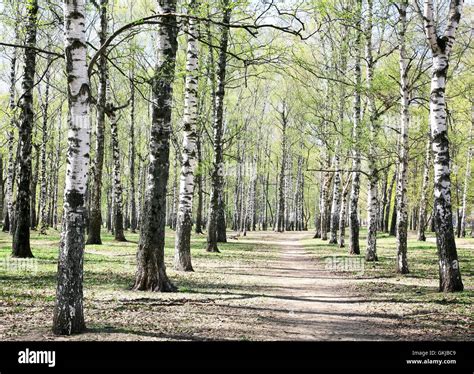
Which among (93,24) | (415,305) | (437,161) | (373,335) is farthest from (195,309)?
(93,24)

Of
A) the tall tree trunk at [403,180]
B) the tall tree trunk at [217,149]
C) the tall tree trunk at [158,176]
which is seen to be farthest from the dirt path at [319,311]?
the tall tree trunk at [217,149]

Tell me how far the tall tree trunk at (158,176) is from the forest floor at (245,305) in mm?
472

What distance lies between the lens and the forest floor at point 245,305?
7340 mm

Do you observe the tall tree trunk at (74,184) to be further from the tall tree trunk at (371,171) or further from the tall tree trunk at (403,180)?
the tall tree trunk at (371,171)

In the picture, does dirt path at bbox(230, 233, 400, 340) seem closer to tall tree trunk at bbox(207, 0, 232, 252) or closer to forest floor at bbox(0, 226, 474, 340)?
forest floor at bbox(0, 226, 474, 340)

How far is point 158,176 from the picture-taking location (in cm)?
1057

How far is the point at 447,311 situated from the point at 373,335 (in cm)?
225

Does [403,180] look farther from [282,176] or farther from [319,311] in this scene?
[282,176]

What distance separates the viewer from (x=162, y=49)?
10.5 m

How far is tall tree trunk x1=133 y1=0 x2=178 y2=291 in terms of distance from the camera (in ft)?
34.3

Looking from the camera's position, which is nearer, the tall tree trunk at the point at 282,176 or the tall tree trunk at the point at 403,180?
the tall tree trunk at the point at 403,180

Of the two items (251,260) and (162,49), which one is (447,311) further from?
(251,260)

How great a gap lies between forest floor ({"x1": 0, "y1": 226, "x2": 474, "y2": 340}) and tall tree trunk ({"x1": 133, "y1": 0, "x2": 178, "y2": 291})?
47 centimetres

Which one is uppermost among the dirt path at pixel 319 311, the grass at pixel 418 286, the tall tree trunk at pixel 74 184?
the tall tree trunk at pixel 74 184
